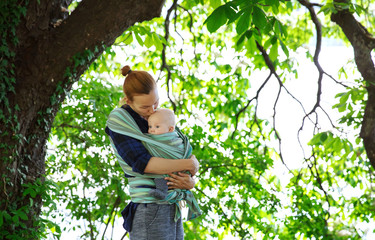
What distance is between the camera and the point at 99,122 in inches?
129

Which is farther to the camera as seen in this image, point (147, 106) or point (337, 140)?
point (337, 140)

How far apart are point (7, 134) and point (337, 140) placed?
201cm

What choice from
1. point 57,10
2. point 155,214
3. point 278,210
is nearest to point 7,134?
point 57,10

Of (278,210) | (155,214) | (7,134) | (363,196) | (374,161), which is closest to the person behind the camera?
(155,214)

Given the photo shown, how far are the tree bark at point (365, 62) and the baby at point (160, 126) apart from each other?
1.73m

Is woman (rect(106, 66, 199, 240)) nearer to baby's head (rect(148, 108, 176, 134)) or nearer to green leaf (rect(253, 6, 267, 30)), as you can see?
baby's head (rect(148, 108, 176, 134))

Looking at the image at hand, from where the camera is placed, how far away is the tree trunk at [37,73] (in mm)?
1974

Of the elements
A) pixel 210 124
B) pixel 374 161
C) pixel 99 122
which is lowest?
pixel 374 161

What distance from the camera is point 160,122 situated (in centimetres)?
165

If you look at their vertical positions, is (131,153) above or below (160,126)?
below

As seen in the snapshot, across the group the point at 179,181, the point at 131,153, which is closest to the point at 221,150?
the point at 179,181

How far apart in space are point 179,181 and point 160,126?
0.21 meters

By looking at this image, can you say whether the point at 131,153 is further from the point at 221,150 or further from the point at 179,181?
the point at 221,150

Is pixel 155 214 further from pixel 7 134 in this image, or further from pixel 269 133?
pixel 269 133
